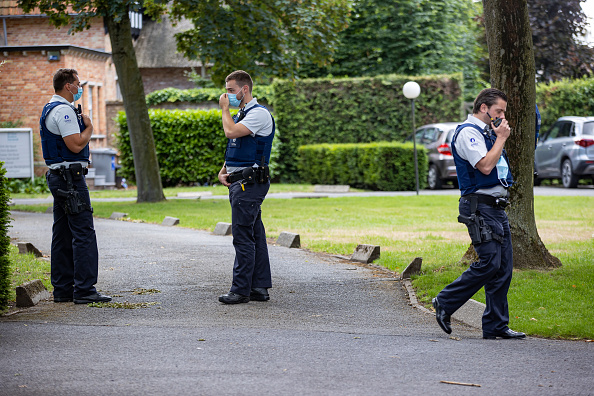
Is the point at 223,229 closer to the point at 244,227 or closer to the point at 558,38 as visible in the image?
the point at 244,227

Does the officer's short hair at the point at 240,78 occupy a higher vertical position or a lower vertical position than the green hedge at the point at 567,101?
lower

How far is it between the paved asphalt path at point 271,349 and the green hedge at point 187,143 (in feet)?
55.3

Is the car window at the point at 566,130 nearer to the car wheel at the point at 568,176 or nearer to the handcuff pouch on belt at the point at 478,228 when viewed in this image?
the car wheel at the point at 568,176

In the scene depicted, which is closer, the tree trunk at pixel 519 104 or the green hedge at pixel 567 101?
the tree trunk at pixel 519 104

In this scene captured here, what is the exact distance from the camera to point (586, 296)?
7645mm

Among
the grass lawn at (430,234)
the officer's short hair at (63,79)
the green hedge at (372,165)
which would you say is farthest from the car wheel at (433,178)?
the officer's short hair at (63,79)

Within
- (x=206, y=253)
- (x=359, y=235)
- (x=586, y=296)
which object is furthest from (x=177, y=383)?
(x=359, y=235)

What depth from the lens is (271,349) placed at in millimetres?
5758

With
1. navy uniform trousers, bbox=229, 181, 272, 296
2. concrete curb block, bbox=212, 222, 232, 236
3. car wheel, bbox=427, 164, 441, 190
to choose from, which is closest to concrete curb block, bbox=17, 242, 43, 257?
concrete curb block, bbox=212, 222, 232, 236

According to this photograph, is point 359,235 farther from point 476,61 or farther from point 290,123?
point 476,61

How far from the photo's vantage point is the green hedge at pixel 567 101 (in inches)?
1075

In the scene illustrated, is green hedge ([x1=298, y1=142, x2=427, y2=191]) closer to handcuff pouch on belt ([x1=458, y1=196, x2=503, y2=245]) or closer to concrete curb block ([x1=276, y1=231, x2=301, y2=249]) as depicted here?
concrete curb block ([x1=276, y1=231, x2=301, y2=249])

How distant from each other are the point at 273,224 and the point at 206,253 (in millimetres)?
3747

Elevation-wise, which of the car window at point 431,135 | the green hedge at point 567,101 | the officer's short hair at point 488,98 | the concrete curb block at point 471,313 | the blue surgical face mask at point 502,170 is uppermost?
the green hedge at point 567,101
